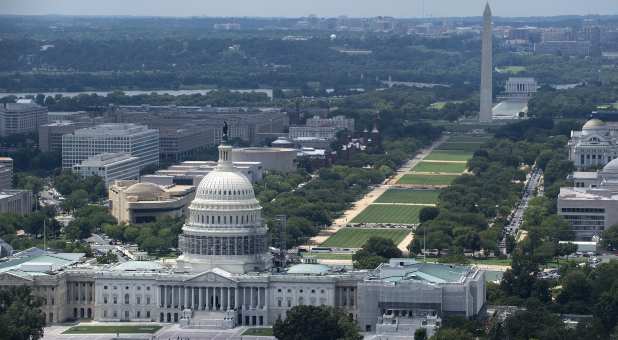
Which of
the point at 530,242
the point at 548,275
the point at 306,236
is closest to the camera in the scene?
the point at 548,275

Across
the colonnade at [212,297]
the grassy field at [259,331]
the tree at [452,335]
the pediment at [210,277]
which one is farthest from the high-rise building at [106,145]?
the tree at [452,335]

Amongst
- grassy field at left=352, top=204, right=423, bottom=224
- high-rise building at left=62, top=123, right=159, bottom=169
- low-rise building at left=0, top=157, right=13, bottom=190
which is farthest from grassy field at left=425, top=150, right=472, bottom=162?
low-rise building at left=0, top=157, right=13, bottom=190

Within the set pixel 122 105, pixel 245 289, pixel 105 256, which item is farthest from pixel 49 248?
pixel 122 105

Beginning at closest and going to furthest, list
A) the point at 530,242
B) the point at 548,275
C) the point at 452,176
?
the point at 548,275 < the point at 530,242 < the point at 452,176

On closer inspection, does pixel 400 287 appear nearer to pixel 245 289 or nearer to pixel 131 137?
pixel 245 289

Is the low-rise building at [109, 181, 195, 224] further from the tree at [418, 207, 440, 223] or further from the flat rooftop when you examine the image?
the flat rooftop

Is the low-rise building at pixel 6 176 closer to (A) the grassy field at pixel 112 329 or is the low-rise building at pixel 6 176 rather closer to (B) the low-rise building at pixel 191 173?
(B) the low-rise building at pixel 191 173
